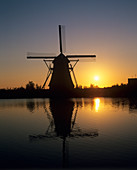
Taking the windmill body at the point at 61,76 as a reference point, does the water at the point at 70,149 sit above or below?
below

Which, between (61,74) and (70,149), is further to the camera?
(61,74)

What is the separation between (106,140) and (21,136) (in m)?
5.44

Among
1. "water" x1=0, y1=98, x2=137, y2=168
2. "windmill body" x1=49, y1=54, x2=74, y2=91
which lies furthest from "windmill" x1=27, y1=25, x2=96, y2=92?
"water" x1=0, y1=98, x2=137, y2=168

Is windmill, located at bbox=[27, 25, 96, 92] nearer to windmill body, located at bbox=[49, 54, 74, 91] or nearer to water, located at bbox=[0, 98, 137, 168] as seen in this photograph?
windmill body, located at bbox=[49, 54, 74, 91]

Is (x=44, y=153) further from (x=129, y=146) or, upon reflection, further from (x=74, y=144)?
(x=129, y=146)

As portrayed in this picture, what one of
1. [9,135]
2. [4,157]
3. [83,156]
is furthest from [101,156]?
[9,135]

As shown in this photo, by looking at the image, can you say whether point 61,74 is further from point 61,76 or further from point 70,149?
point 70,149

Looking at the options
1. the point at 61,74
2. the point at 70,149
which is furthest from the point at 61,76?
the point at 70,149

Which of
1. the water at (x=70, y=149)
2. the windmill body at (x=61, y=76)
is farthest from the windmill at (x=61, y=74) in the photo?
the water at (x=70, y=149)

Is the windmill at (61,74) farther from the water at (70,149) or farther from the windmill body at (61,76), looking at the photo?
the water at (70,149)

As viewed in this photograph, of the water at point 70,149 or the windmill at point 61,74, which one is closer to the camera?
the water at point 70,149

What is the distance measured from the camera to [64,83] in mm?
43906

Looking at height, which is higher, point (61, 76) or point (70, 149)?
point (61, 76)

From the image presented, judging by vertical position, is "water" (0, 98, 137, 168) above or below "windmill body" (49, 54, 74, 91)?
below
